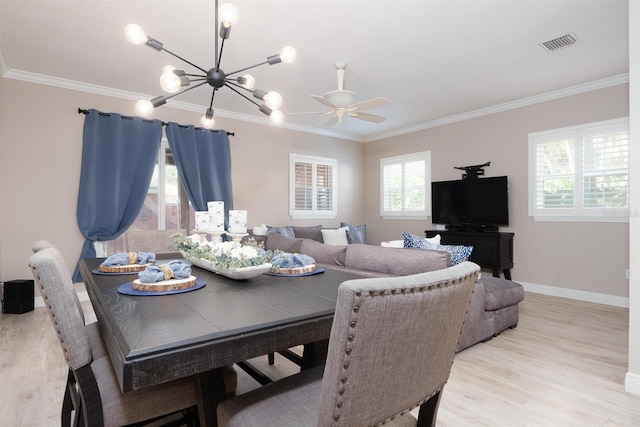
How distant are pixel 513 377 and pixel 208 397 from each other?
2.17 metres

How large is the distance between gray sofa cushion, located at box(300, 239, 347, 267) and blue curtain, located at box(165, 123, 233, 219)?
8.07 ft

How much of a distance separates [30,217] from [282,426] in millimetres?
4546

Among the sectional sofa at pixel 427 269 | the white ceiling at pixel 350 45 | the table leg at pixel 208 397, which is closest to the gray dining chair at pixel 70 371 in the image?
the table leg at pixel 208 397

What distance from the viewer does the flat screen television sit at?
16.8ft

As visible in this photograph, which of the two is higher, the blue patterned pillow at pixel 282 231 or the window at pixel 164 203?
the window at pixel 164 203

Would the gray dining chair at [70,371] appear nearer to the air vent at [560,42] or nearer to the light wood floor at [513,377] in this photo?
the light wood floor at [513,377]

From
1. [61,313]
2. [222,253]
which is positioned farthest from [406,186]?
A: [61,313]

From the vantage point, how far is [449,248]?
2.96 meters

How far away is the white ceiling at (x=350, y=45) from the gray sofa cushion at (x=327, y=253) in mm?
1903

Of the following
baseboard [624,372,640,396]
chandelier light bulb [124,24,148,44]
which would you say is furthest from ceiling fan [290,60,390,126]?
baseboard [624,372,640,396]

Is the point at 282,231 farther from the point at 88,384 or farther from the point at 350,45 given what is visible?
the point at 88,384

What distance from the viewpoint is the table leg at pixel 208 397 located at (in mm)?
1164

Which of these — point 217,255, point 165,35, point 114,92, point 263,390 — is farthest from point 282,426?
point 114,92

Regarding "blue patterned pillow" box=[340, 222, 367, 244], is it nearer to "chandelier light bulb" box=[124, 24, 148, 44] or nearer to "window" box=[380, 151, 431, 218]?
"window" box=[380, 151, 431, 218]
